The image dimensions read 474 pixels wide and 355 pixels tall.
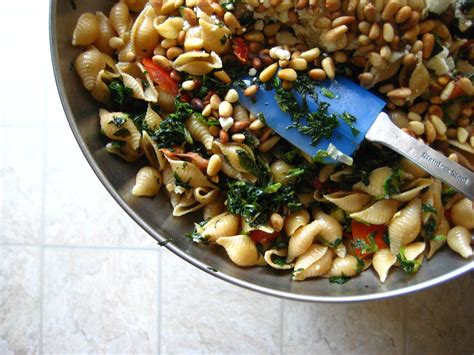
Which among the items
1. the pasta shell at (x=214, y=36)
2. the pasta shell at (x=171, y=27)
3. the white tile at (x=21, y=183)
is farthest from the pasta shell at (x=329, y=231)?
the white tile at (x=21, y=183)

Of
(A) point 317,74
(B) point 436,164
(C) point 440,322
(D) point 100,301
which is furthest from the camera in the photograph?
(D) point 100,301

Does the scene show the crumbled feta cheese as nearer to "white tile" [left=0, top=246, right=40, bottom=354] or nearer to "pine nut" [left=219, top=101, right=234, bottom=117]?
"pine nut" [left=219, top=101, right=234, bottom=117]

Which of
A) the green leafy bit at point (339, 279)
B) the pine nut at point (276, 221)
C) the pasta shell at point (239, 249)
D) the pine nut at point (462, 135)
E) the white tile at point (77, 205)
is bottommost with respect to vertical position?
the white tile at point (77, 205)

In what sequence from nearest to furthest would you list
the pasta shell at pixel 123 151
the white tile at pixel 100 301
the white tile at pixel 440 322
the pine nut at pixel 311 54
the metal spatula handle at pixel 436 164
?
the metal spatula handle at pixel 436 164 < the pine nut at pixel 311 54 < the pasta shell at pixel 123 151 < the white tile at pixel 440 322 < the white tile at pixel 100 301

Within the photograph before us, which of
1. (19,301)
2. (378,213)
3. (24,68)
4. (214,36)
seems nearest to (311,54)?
(214,36)

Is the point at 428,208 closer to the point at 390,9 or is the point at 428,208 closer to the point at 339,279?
the point at 339,279

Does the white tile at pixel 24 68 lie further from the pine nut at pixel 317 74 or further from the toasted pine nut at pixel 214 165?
the pine nut at pixel 317 74
